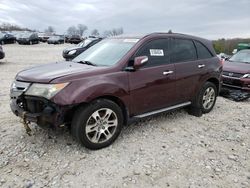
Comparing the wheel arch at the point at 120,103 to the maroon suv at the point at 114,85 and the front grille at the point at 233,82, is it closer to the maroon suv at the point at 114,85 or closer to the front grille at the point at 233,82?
the maroon suv at the point at 114,85

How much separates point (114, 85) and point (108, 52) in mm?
903

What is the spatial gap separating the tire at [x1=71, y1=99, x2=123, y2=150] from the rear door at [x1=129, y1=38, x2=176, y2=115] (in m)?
0.41

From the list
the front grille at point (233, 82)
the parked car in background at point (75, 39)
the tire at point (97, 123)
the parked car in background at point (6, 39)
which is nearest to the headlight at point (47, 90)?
the tire at point (97, 123)

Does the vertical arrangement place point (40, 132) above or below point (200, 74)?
below

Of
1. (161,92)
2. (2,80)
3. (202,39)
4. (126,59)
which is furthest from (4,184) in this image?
(2,80)

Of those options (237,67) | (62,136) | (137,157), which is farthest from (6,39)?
(137,157)

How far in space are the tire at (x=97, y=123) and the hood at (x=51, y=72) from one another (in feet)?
1.80

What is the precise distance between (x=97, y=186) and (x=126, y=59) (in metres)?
2.02

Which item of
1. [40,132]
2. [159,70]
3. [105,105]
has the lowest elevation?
[40,132]

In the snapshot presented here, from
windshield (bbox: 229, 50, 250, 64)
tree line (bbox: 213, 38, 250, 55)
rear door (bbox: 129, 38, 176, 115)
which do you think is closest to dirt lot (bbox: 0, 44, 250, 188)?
rear door (bbox: 129, 38, 176, 115)

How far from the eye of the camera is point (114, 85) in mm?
4055

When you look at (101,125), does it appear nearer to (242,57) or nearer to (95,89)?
(95,89)

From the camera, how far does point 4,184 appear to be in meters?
Result: 3.25

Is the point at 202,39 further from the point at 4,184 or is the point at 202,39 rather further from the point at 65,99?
the point at 4,184
